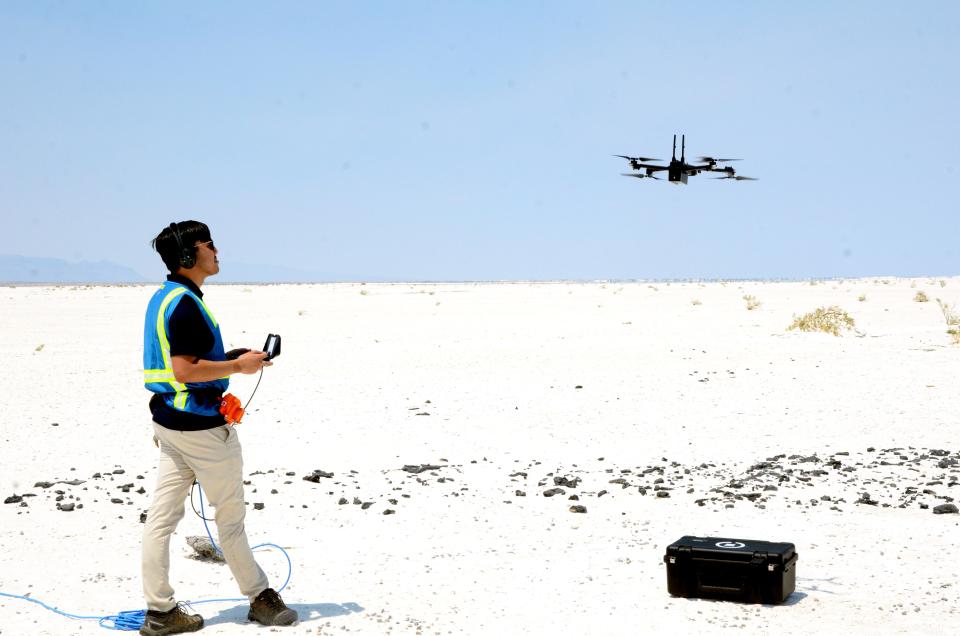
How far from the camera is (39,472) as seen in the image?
10.5 m

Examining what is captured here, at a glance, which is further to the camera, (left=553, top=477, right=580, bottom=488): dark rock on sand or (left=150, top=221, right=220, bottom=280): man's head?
(left=553, top=477, right=580, bottom=488): dark rock on sand

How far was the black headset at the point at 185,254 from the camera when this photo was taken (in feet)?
17.7

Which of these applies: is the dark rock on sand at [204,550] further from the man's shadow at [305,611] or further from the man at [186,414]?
the man at [186,414]

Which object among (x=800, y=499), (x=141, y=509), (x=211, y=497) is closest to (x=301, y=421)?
(x=141, y=509)

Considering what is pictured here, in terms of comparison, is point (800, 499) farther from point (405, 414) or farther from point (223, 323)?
point (223, 323)

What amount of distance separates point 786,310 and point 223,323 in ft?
65.0

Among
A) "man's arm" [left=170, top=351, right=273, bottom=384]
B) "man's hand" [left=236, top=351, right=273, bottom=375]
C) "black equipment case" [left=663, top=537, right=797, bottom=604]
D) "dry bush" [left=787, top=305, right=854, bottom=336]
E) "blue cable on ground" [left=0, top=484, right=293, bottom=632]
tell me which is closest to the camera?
"man's arm" [left=170, top=351, right=273, bottom=384]

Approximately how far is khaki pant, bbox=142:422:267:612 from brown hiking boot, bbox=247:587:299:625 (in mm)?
230

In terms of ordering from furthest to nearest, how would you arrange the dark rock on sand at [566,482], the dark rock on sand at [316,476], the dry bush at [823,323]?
the dry bush at [823,323]
the dark rock on sand at [316,476]
the dark rock on sand at [566,482]

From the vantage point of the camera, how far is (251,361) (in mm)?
5352

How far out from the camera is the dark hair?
214 inches

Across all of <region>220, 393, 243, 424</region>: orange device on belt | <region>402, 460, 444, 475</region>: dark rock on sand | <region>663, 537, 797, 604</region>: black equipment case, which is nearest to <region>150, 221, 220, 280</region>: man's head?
<region>220, 393, 243, 424</region>: orange device on belt

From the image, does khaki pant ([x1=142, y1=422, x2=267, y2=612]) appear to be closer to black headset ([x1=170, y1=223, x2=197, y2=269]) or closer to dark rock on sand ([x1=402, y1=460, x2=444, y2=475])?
black headset ([x1=170, y1=223, x2=197, y2=269])

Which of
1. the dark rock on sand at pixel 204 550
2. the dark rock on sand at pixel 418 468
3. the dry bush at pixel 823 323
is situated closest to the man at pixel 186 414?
the dark rock on sand at pixel 204 550
